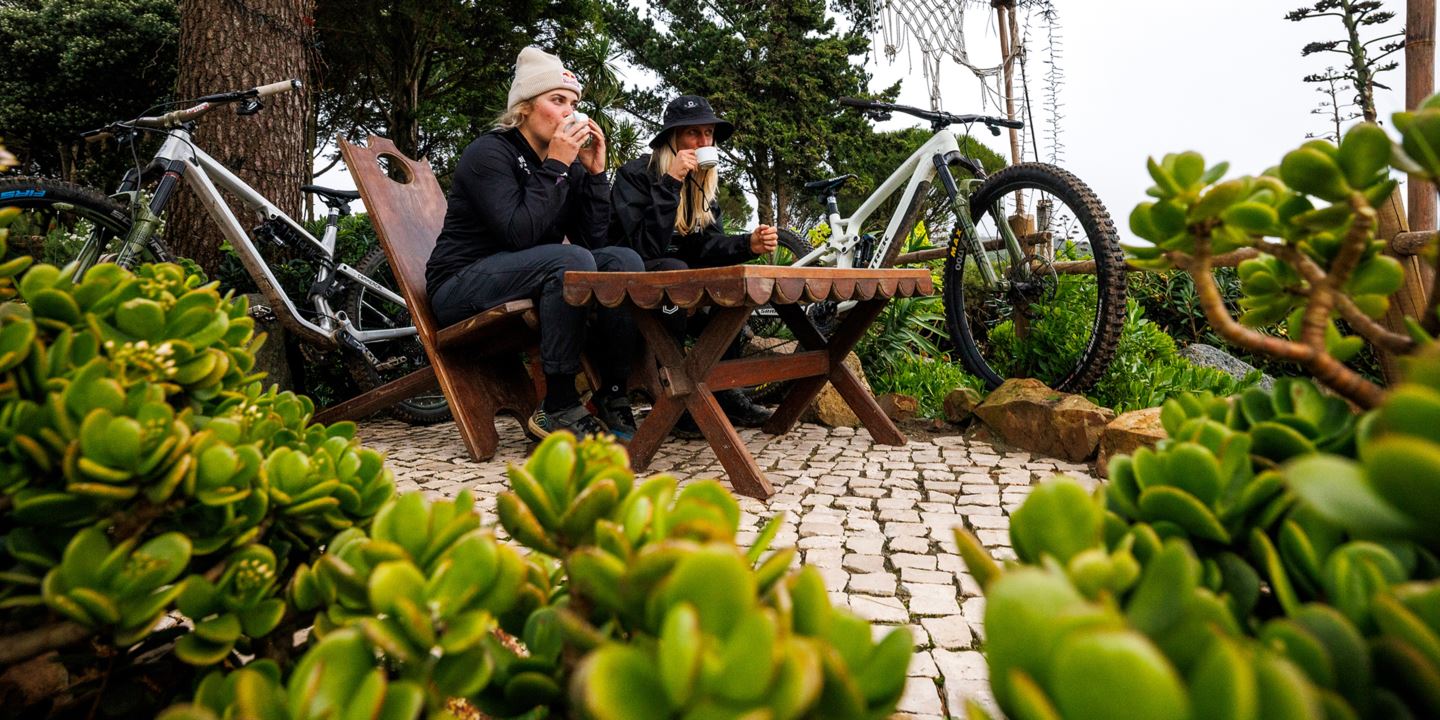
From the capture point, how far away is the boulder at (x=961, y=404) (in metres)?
3.64

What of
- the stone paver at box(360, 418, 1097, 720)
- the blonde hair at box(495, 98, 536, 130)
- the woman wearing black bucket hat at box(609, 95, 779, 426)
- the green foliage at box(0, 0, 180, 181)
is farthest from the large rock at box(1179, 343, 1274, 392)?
the green foliage at box(0, 0, 180, 181)

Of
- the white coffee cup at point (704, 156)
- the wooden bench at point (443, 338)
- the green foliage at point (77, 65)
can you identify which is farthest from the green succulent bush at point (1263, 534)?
the green foliage at point (77, 65)

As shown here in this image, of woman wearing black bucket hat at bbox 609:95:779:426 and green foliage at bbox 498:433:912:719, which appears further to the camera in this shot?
woman wearing black bucket hat at bbox 609:95:779:426

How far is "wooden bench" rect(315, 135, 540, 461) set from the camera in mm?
3107

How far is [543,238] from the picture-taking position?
10.8 ft

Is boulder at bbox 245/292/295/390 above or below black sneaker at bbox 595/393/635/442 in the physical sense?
above

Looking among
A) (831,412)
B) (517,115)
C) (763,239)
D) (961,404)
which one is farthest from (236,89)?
(961,404)

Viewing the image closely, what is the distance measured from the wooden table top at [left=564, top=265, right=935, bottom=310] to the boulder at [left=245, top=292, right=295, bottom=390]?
2407 millimetres

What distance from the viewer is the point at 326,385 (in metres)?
4.45

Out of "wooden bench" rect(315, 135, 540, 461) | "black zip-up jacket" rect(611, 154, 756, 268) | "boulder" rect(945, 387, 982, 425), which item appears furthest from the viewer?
"boulder" rect(945, 387, 982, 425)

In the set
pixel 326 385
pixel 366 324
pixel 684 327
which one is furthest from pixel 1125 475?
pixel 366 324

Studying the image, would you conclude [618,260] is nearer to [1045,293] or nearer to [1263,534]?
[1045,293]

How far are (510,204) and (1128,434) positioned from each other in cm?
263

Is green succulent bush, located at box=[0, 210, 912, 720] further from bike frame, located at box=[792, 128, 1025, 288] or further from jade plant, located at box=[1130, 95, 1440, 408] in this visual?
bike frame, located at box=[792, 128, 1025, 288]
